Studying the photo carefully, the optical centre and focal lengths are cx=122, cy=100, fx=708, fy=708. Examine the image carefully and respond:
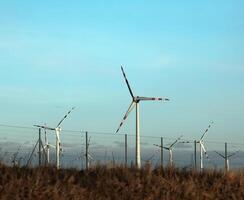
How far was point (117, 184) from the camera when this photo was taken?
19.7m

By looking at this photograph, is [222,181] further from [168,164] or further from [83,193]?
[83,193]

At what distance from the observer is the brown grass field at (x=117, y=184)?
690 inches

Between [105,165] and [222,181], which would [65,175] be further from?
[222,181]

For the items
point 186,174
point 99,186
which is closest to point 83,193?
point 99,186

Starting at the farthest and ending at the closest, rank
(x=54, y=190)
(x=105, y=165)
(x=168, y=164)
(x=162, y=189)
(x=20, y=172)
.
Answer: (x=168, y=164) < (x=105, y=165) < (x=162, y=189) < (x=20, y=172) < (x=54, y=190)

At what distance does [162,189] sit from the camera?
20.3 metres

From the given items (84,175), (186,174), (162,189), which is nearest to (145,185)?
(162,189)

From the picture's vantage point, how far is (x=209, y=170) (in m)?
24.2

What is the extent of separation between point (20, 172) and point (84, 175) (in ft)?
6.77

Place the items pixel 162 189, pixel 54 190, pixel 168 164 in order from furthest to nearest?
pixel 168 164 < pixel 162 189 < pixel 54 190

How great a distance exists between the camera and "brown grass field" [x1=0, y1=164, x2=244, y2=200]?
17516 mm

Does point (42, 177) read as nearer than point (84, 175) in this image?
Yes

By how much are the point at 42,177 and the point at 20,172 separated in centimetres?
81

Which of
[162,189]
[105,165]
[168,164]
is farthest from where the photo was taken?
[168,164]
